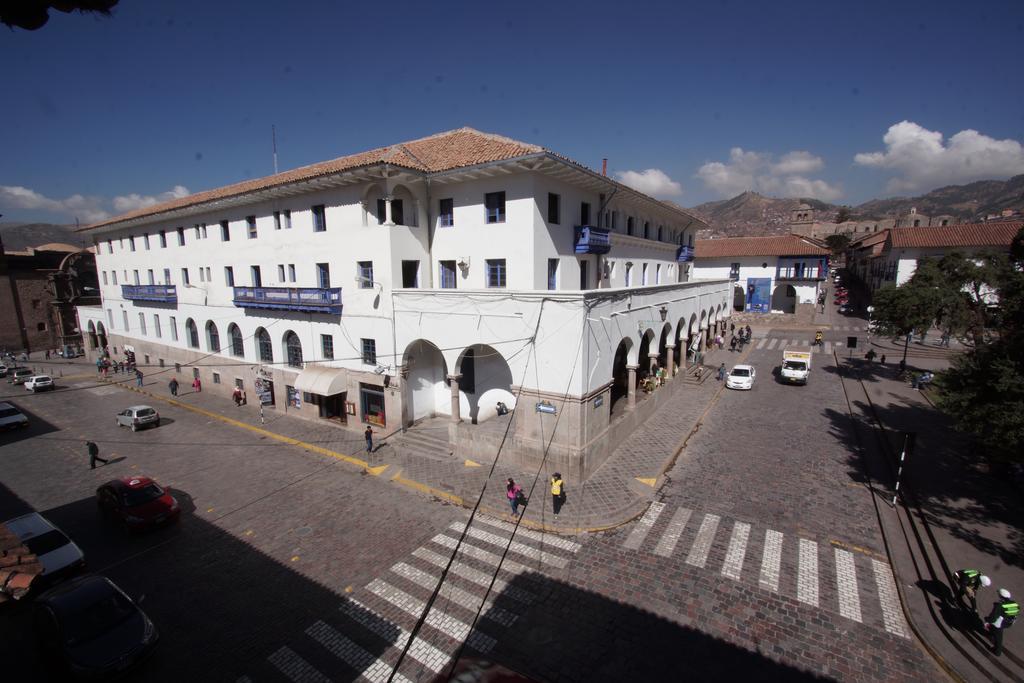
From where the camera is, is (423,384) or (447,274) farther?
(423,384)

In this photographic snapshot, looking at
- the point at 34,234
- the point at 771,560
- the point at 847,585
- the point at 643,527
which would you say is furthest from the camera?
the point at 34,234

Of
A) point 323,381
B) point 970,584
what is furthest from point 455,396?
point 970,584

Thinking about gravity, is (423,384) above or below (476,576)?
above

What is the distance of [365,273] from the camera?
19047 mm

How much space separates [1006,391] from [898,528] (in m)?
4.32

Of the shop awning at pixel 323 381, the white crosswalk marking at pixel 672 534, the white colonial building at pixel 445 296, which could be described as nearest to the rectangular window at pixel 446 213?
the white colonial building at pixel 445 296

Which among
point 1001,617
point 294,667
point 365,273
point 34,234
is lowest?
point 294,667

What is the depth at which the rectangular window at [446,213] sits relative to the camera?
61.5 feet

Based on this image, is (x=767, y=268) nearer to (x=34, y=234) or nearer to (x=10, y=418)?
(x=10, y=418)

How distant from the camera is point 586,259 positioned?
20984 millimetres

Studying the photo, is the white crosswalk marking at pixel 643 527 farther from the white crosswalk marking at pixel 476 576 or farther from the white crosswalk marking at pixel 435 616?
the white crosswalk marking at pixel 435 616

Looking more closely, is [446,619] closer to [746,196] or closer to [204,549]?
[204,549]

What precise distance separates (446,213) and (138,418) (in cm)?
1817

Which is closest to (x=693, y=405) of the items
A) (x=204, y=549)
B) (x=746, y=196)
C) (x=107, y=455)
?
(x=204, y=549)
